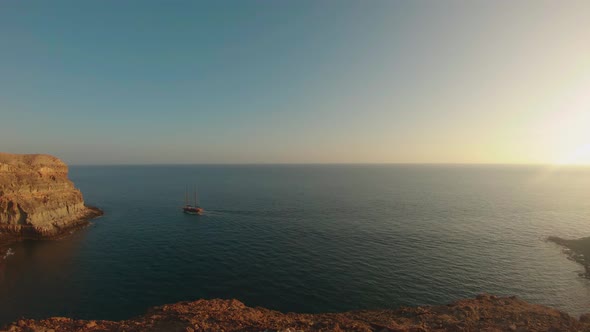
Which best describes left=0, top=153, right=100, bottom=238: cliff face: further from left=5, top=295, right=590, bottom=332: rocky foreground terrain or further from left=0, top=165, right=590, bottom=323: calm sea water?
left=5, top=295, right=590, bottom=332: rocky foreground terrain

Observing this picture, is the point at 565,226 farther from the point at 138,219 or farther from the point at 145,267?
the point at 138,219

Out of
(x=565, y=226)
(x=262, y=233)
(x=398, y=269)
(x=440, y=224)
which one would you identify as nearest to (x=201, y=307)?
(x=398, y=269)

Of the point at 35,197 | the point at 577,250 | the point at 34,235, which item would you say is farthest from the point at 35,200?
the point at 577,250

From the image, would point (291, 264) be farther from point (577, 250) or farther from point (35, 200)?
point (35, 200)

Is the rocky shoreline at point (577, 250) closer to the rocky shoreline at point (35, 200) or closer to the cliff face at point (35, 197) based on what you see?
the rocky shoreline at point (35, 200)

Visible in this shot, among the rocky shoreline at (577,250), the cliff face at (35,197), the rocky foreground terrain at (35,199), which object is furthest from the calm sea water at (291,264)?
the cliff face at (35,197)

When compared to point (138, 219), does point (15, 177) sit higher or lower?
higher

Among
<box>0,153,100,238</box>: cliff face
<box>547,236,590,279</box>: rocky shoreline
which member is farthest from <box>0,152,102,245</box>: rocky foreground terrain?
<box>547,236,590,279</box>: rocky shoreline
